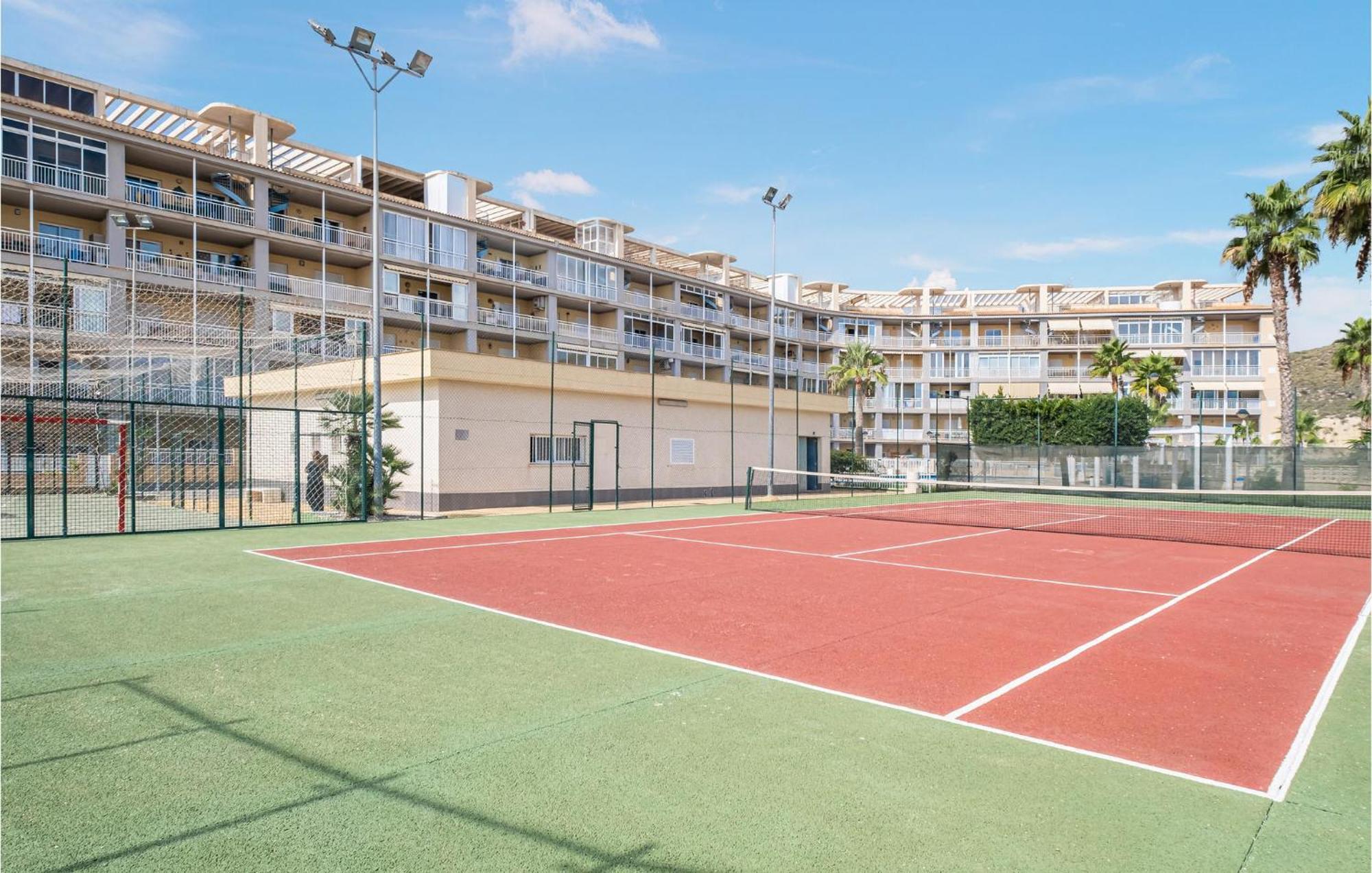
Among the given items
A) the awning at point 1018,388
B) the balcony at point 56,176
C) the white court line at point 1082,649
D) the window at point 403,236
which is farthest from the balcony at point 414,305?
the awning at point 1018,388

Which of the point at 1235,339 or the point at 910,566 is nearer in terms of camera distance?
the point at 910,566

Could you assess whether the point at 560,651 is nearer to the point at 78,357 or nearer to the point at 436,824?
the point at 436,824

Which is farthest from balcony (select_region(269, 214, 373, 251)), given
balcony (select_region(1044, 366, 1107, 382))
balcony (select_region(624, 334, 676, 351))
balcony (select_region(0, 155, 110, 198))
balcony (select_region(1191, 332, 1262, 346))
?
balcony (select_region(1191, 332, 1262, 346))

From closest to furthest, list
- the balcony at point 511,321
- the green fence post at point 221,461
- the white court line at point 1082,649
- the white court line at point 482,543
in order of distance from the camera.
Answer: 1. the white court line at point 1082,649
2. the white court line at point 482,543
3. the green fence post at point 221,461
4. the balcony at point 511,321

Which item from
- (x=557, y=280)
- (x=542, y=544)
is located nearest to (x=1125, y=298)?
(x=557, y=280)

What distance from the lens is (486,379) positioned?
2397 centimetres

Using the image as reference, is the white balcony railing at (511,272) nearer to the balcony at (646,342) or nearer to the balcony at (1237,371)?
the balcony at (646,342)

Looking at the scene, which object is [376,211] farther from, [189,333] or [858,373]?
[858,373]

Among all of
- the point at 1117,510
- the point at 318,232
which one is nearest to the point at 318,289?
the point at 318,232

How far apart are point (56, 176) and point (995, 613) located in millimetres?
38698

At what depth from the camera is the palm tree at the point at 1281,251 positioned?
33.9m

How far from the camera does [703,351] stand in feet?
191

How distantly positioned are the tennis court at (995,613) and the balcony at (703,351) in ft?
130

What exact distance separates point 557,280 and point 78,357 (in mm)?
28672
